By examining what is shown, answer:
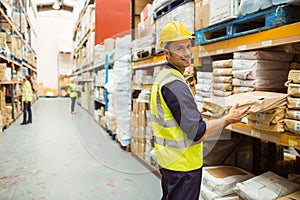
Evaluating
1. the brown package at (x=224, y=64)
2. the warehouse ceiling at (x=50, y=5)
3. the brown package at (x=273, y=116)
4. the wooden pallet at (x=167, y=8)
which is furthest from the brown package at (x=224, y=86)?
the warehouse ceiling at (x=50, y=5)

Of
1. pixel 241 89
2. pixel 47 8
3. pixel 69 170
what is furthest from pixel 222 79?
pixel 47 8

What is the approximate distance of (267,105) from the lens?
66.6 inches

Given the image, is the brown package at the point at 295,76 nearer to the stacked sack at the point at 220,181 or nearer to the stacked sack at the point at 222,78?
the stacked sack at the point at 222,78

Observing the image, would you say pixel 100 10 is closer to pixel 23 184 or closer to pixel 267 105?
pixel 23 184

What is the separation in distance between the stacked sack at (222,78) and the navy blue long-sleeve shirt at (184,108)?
70 centimetres

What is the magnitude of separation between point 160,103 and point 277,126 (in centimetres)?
74

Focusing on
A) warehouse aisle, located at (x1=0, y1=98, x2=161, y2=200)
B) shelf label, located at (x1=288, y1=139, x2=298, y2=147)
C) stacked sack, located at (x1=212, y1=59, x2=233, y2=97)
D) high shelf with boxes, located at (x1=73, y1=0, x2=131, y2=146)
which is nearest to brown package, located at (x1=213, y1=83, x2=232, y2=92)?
stacked sack, located at (x1=212, y1=59, x2=233, y2=97)

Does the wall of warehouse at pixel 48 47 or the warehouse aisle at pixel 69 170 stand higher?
the wall of warehouse at pixel 48 47

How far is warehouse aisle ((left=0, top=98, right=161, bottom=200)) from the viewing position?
10.7 ft

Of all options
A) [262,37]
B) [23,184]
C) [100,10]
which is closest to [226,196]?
[262,37]

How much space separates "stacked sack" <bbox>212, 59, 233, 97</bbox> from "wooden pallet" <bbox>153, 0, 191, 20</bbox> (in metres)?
0.92

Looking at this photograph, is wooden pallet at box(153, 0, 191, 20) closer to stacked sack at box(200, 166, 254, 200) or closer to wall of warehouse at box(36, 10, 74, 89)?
stacked sack at box(200, 166, 254, 200)

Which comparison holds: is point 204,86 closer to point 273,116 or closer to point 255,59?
point 255,59

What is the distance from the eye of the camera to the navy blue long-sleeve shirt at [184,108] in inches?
63.9
